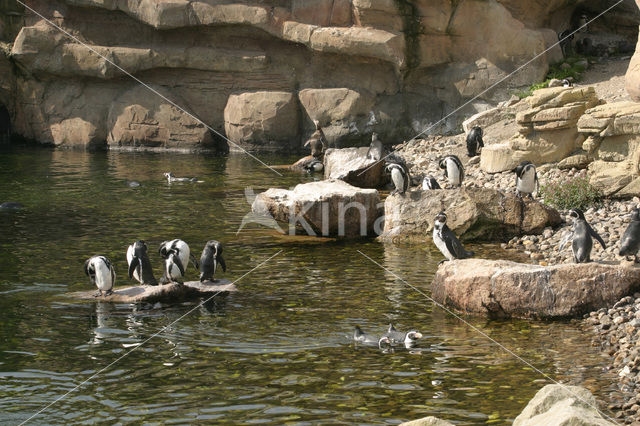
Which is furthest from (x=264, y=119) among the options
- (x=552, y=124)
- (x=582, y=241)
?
(x=582, y=241)

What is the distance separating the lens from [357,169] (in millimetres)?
19734

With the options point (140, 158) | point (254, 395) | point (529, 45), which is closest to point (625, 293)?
point (254, 395)

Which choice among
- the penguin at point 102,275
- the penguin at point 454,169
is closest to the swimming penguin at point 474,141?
the penguin at point 454,169

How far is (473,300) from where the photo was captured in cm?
1005

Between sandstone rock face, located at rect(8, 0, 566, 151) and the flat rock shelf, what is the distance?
56.3 ft

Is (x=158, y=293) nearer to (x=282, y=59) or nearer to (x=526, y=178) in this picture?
(x=526, y=178)

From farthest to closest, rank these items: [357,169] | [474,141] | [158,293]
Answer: [474,141]
[357,169]
[158,293]

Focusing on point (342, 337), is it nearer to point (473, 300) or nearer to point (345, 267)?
point (473, 300)

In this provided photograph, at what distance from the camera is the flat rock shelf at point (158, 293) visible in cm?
1059

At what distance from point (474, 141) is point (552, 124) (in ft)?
13.8

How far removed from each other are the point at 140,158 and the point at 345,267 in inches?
627

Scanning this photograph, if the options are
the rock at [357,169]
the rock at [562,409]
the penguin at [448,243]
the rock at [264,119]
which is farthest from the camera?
the rock at [264,119]

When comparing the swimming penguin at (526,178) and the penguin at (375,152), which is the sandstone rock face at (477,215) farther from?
the penguin at (375,152)

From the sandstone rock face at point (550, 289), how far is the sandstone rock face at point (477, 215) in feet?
14.0
